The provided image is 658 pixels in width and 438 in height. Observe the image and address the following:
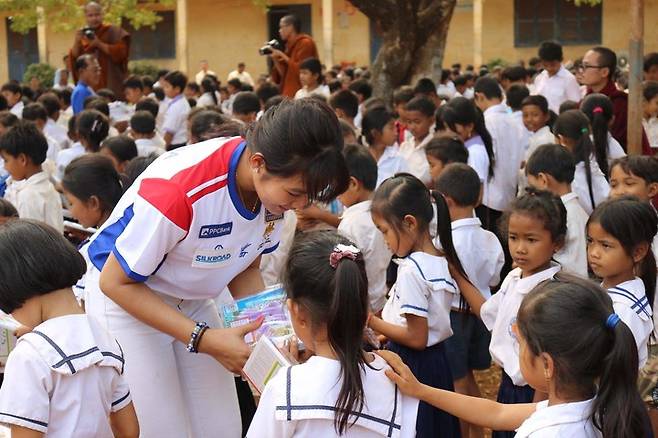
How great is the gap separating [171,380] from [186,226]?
1.87ft

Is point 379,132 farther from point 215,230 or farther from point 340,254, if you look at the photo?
point 340,254

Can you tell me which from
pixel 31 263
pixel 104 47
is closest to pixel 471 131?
pixel 31 263

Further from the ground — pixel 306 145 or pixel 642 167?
pixel 306 145

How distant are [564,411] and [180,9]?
27086 millimetres

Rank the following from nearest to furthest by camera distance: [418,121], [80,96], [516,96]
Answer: [418,121] < [516,96] < [80,96]

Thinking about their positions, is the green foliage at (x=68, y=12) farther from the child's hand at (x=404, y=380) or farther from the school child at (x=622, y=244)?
the child's hand at (x=404, y=380)

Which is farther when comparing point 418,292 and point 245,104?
point 245,104

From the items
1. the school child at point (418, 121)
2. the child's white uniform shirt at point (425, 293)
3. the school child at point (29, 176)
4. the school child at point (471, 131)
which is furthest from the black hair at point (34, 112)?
the child's white uniform shirt at point (425, 293)

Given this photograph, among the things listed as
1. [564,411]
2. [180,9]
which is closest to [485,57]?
[180,9]

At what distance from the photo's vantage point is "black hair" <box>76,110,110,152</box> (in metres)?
7.39

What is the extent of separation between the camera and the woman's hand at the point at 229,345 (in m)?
2.89

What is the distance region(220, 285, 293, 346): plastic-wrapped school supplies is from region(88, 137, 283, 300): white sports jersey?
4.9 inches

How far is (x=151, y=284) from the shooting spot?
312 centimetres

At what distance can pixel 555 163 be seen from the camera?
5.25m
